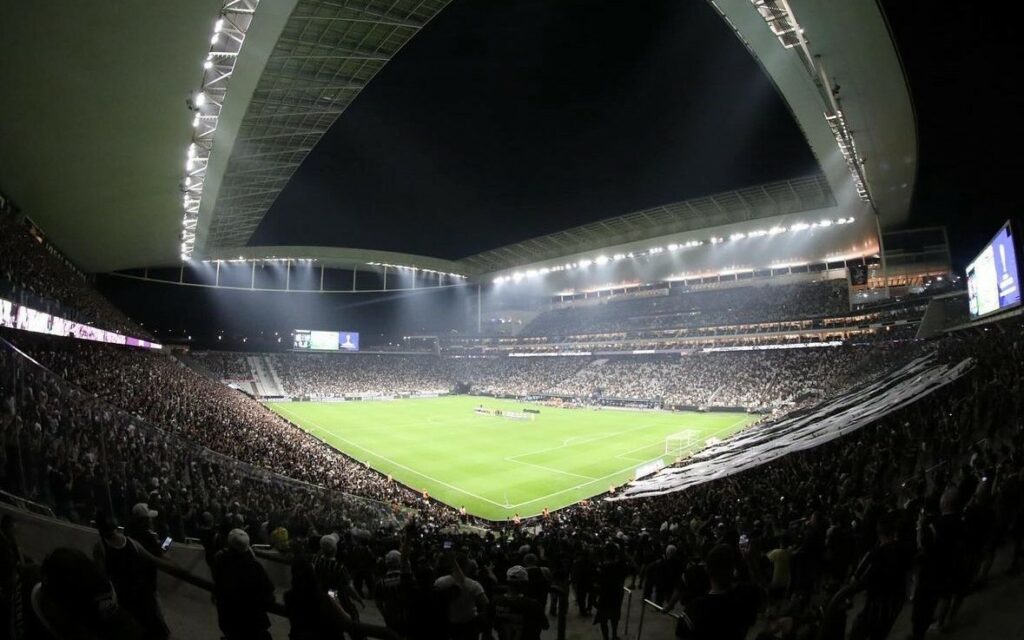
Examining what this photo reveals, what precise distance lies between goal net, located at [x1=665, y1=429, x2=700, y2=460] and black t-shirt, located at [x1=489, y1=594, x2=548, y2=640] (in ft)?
84.8

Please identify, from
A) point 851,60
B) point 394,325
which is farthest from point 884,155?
→ point 394,325

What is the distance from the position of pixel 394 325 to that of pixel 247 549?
239ft

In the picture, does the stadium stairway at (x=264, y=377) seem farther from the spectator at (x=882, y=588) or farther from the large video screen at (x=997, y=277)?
the spectator at (x=882, y=588)

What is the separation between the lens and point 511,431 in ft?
124

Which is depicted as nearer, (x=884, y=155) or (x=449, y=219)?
(x=884, y=155)

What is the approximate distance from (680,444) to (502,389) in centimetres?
3721

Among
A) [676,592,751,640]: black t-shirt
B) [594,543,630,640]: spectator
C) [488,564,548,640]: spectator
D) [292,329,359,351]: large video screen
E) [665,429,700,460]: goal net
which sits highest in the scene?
[292,329,359,351]: large video screen

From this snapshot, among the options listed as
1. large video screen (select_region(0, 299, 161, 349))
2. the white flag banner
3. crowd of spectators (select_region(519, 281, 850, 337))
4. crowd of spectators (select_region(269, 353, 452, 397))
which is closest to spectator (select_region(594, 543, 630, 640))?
the white flag banner

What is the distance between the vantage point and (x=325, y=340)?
218 ft

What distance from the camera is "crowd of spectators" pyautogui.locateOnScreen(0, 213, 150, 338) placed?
692 inches

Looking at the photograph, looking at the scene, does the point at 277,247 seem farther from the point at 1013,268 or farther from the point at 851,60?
the point at 1013,268

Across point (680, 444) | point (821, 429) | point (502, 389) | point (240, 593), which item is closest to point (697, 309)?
point (502, 389)

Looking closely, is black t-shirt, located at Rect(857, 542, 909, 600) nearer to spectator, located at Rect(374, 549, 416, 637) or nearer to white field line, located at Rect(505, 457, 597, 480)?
spectator, located at Rect(374, 549, 416, 637)

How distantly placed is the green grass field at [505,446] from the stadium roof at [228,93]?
17024 millimetres
